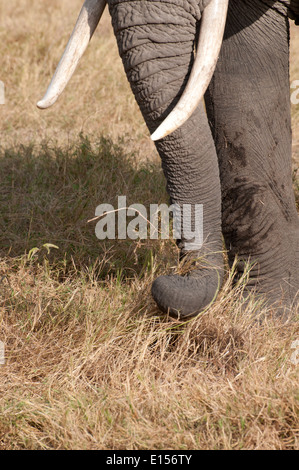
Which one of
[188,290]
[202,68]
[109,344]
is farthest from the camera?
[109,344]

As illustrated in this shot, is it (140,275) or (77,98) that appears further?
(77,98)

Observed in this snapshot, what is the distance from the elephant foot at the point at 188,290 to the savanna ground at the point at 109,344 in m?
0.18

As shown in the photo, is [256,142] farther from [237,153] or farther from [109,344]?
[109,344]

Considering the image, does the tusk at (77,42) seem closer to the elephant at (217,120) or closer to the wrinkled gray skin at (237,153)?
the elephant at (217,120)

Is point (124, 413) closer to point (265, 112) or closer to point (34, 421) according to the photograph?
point (34, 421)

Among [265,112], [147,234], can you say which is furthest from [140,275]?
[265,112]

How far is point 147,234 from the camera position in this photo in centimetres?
349

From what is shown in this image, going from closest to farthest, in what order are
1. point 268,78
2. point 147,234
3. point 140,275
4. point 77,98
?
1. point 268,78
2. point 140,275
3. point 147,234
4. point 77,98

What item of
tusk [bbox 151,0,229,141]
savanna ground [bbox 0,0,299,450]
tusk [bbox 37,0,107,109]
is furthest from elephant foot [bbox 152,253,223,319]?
tusk [bbox 37,0,107,109]

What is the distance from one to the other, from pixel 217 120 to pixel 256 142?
0.18 m

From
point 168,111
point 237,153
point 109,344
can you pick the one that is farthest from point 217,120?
point 109,344

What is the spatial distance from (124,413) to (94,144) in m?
2.75

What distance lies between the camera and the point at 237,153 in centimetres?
285

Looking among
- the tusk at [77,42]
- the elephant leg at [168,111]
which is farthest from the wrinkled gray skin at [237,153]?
the tusk at [77,42]
